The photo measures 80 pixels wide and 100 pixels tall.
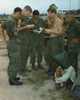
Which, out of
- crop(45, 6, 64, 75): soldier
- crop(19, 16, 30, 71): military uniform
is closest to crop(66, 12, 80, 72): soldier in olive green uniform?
crop(45, 6, 64, 75): soldier

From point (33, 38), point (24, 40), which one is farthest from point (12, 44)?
point (33, 38)

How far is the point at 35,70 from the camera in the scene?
6.50m

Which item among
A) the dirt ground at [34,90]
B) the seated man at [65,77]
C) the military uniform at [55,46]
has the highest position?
the military uniform at [55,46]

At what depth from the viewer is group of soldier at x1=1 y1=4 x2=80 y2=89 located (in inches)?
193

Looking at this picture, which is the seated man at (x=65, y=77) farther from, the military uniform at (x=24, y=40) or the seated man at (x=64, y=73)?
the military uniform at (x=24, y=40)

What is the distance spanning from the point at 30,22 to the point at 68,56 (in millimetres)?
1624

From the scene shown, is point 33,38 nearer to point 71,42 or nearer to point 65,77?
point 71,42

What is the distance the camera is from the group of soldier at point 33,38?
491 cm

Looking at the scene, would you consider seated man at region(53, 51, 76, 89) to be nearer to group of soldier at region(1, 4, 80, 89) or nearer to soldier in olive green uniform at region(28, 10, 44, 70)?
group of soldier at region(1, 4, 80, 89)

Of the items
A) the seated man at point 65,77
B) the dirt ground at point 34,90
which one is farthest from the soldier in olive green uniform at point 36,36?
the seated man at point 65,77

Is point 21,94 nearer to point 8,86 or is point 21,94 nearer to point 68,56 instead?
point 8,86

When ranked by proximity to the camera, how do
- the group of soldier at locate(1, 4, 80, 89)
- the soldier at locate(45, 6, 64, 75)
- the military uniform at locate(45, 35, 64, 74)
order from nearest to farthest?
the group of soldier at locate(1, 4, 80, 89), the soldier at locate(45, 6, 64, 75), the military uniform at locate(45, 35, 64, 74)

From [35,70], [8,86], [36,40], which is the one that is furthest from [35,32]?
[8,86]

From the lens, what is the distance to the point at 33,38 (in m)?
6.31
